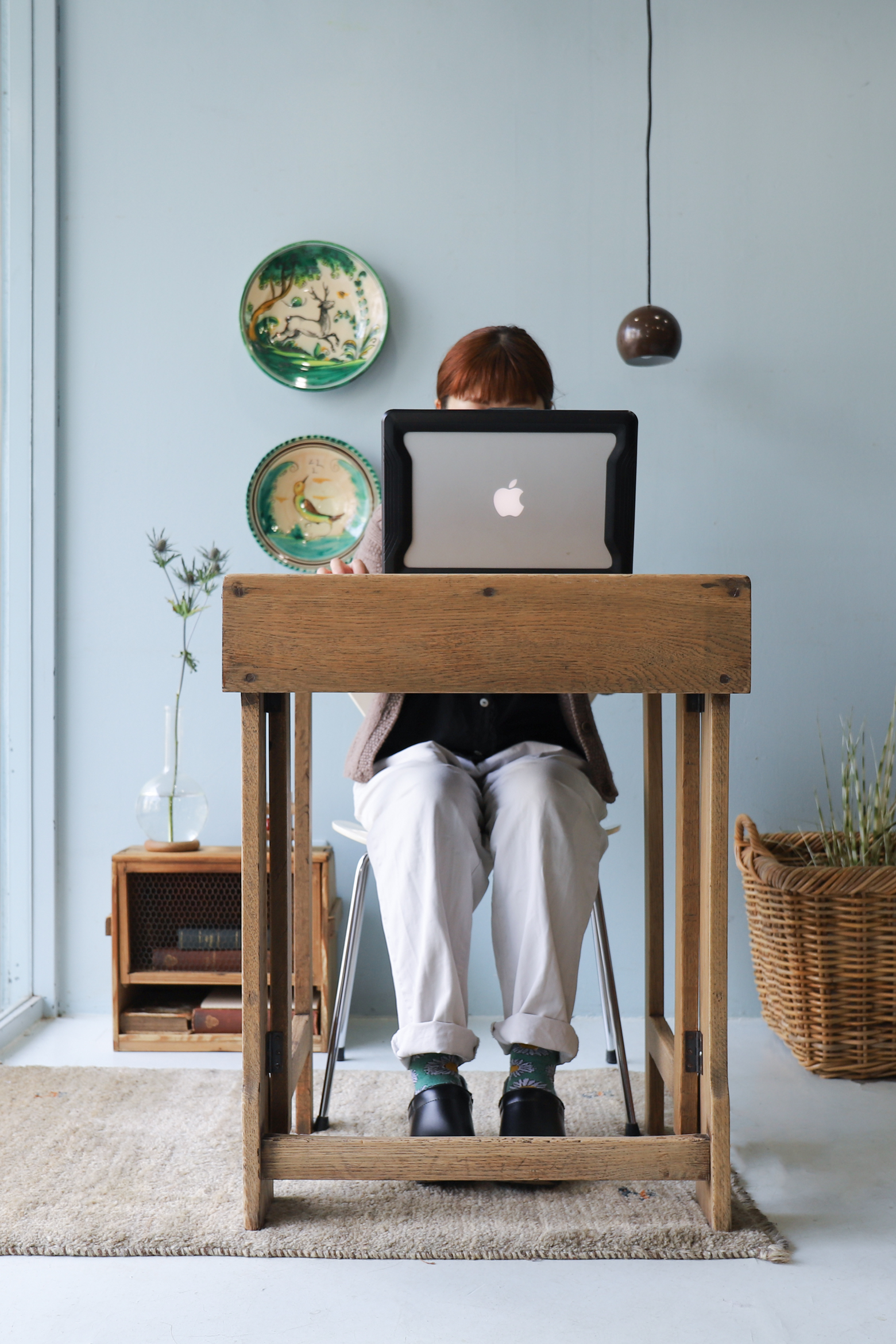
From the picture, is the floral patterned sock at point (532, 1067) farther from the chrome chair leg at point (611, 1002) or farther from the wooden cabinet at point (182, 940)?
the wooden cabinet at point (182, 940)

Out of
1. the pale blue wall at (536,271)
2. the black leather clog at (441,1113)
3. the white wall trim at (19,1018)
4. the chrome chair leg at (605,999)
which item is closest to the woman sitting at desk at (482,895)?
the black leather clog at (441,1113)

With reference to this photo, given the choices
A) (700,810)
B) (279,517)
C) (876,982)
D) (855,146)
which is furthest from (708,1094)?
(855,146)

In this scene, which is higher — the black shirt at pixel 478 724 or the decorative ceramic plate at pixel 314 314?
the decorative ceramic plate at pixel 314 314

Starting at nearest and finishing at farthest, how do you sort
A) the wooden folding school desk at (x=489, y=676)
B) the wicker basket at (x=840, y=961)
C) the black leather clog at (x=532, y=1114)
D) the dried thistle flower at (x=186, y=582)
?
the wooden folding school desk at (x=489, y=676) < the black leather clog at (x=532, y=1114) < the wicker basket at (x=840, y=961) < the dried thistle flower at (x=186, y=582)

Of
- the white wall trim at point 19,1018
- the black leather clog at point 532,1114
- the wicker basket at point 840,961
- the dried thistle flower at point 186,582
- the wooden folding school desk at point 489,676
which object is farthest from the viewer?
the dried thistle flower at point 186,582

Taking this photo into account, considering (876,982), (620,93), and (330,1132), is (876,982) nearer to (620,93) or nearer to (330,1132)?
(330,1132)

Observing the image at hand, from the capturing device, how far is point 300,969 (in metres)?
1.54

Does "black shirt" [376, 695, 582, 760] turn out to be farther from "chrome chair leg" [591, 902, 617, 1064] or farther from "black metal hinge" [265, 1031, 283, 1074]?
"black metal hinge" [265, 1031, 283, 1074]

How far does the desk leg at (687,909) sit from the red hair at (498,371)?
20.8 inches

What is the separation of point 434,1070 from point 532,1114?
13 centimetres

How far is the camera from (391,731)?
145 cm

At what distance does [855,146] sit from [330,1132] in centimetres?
213

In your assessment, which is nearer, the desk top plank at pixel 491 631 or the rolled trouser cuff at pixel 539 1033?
the desk top plank at pixel 491 631

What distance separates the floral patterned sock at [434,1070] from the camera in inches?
48.7
